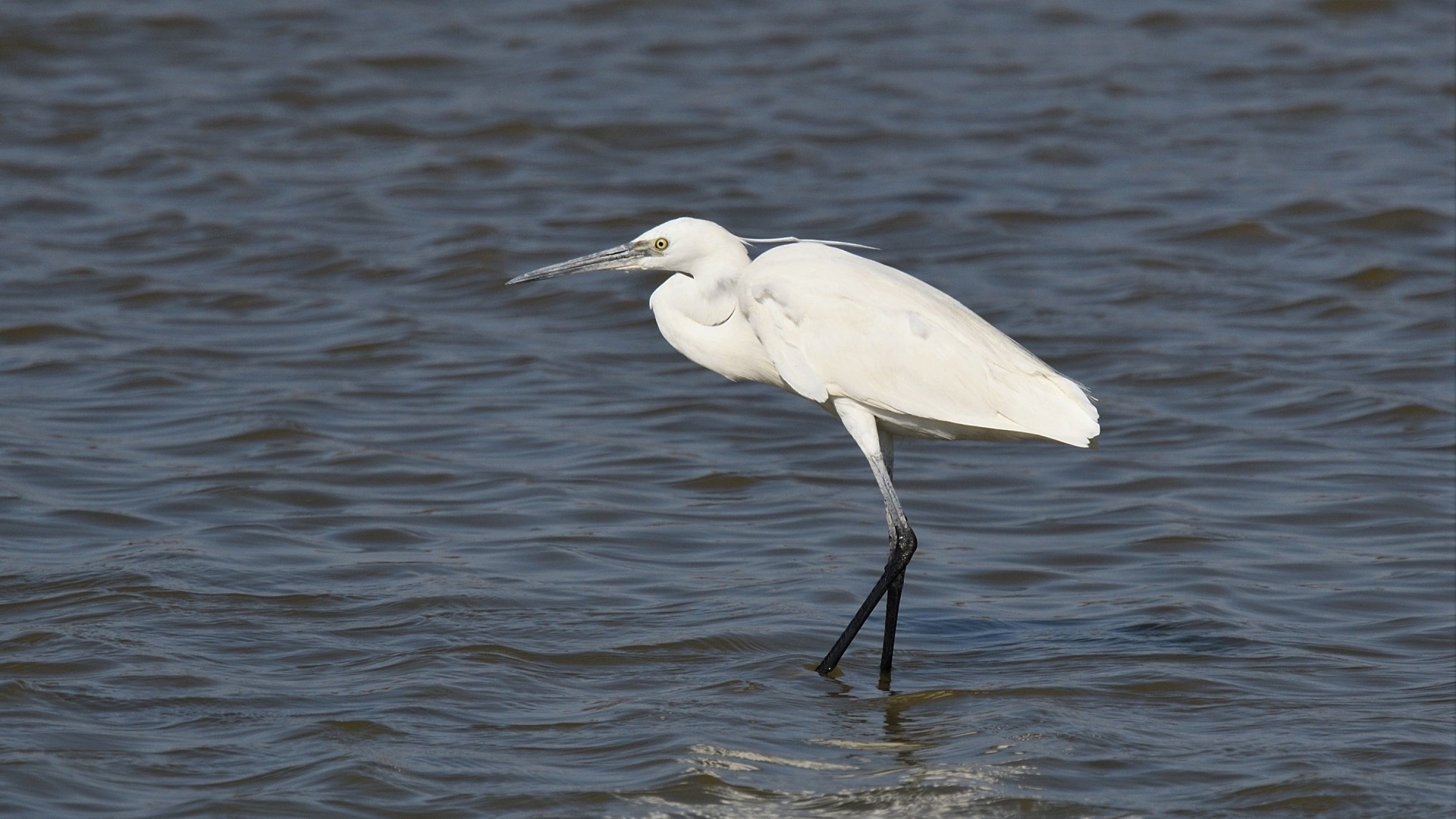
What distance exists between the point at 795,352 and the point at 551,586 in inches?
56.0

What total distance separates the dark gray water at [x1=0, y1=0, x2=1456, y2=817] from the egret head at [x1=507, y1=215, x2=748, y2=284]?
1267mm

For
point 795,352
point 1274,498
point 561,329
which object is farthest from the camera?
point 561,329

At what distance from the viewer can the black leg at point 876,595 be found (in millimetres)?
6145

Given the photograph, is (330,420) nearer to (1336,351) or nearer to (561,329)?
(561,329)

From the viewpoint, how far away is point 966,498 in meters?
8.11

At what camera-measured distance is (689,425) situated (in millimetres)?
8977

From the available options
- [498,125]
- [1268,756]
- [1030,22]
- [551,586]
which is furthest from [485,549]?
[1030,22]

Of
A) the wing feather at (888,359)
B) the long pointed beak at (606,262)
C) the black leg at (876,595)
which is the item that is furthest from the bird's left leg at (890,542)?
the long pointed beak at (606,262)

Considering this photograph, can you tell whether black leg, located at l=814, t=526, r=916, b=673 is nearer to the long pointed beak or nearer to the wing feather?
the wing feather

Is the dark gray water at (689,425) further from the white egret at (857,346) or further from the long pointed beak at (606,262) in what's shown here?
the long pointed beak at (606,262)

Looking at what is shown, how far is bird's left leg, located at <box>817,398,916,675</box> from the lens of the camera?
6148 mm

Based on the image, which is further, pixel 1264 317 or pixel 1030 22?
pixel 1030 22

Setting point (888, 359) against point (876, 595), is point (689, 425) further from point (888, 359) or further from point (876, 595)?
point (888, 359)

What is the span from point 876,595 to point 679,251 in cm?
136
